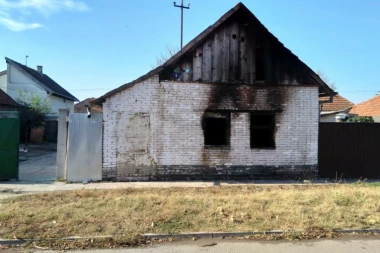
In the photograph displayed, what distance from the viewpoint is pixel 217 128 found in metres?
11.8

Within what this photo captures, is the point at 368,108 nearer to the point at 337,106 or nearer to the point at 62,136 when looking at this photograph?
the point at 337,106

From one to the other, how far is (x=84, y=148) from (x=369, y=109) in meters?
20.6

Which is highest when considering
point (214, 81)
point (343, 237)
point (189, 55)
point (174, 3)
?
point (174, 3)

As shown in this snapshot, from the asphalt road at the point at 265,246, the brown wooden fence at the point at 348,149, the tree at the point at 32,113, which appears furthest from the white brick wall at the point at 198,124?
the tree at the point at 32,113

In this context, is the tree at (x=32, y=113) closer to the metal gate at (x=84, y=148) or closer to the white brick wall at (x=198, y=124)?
the metal gate at (x=84, y=148)

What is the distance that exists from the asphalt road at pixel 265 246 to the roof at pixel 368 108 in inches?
749

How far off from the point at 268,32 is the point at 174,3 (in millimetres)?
18572

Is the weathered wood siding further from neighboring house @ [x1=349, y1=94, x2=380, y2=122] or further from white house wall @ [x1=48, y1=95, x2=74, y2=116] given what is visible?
white house wall @ [x1=48, y1=95, x2=74, y2=116]

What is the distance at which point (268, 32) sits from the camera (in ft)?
36.7

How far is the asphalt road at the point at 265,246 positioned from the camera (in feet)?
16.5

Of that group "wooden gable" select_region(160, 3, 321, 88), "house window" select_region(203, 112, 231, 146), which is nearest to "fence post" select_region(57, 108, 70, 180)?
"wooden gable" select_region(160, 3, 321, 88)

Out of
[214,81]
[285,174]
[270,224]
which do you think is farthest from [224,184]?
[270,224]

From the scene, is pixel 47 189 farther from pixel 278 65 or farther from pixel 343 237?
pixel 278 65

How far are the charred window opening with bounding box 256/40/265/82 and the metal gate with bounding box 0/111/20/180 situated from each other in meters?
8.24
